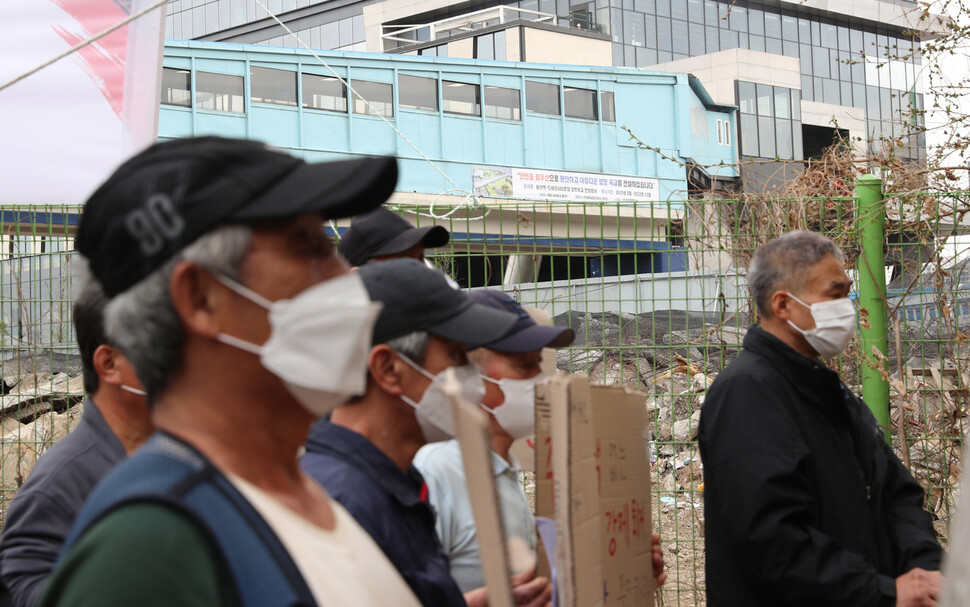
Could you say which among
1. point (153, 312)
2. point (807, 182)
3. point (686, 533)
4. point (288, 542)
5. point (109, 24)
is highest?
point (109, 24)

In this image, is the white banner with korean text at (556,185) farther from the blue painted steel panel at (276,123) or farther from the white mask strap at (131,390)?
the white mask strap at (131,390)

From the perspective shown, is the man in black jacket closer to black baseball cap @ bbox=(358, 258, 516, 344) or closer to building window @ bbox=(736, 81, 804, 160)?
black baseball cap @ bbox=(358, 258, 516, 344)

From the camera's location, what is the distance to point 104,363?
8.45 ft

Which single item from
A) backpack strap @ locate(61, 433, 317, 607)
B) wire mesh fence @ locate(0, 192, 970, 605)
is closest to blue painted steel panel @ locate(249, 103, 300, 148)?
wire mesh fence @ locate(0, 192, 970, 605)

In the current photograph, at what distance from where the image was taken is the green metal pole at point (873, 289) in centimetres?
504

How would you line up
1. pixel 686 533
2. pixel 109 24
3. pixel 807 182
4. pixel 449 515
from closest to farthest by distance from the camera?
pixel 449 515
pixel 109 24
pixel 807 182
pixel 686 533

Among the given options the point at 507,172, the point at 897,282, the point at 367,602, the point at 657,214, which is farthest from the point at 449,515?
the point at 507,172

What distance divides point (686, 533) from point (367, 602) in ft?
18.8

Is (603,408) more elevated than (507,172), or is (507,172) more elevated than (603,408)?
(507,172)

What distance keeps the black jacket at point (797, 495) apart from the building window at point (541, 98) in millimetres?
22341

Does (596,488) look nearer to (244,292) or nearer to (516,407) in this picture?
(516,407)

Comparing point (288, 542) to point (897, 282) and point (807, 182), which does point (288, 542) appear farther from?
point (807, 182)

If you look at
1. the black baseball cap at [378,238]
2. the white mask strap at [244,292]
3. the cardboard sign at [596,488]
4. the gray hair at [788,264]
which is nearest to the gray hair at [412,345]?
the cardboard sign at [596,488]

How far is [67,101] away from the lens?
375 centimetres
